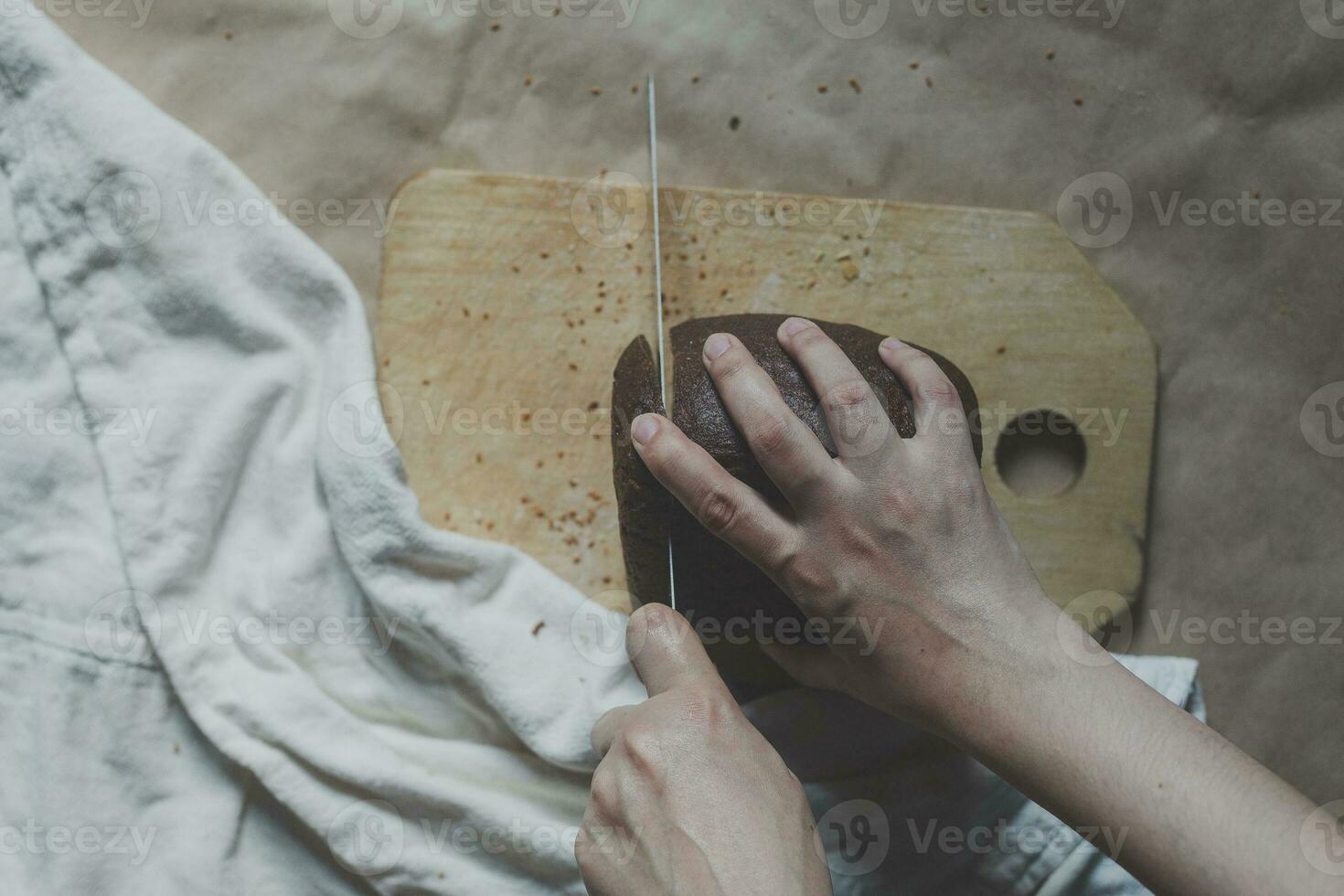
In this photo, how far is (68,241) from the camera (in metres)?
1.72

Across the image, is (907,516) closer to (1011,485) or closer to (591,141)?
(1011,485)

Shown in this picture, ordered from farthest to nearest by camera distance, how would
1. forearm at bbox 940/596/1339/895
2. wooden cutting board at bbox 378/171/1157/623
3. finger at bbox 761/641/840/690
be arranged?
wooden cutting board at bbox 378/171/1157/623, finger at bbox 761/641/840/690, forearm at bbox 940/596/1339/895

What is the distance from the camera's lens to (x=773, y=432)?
1343 mm

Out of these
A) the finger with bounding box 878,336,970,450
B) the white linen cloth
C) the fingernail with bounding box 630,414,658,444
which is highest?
the finger with bounding box 878,336,970,450

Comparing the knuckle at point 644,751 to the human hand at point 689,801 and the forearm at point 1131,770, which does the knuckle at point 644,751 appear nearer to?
the human hand at point 689,801

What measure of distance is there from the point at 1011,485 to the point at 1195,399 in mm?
435

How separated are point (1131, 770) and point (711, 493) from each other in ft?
2.23

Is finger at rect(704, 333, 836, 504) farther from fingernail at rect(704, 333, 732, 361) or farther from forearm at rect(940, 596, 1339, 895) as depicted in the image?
forearm at rect(940, 596, 1339, 895)

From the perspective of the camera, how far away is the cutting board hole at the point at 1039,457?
5.95 ft

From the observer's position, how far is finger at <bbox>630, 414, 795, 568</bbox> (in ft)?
4.41

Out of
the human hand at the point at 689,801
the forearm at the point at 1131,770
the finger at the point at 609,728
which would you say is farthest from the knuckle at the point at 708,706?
the forearm at the point at 1131,770

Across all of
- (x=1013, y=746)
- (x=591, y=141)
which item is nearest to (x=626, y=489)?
(x=1013, y=746)

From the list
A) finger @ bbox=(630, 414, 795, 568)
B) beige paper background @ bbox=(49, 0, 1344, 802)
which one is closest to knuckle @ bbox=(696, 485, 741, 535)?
finger @ bbox=(630, 414, 795, 568)

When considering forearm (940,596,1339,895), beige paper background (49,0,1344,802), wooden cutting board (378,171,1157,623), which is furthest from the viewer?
beige paper background (49,0,1344,802)
